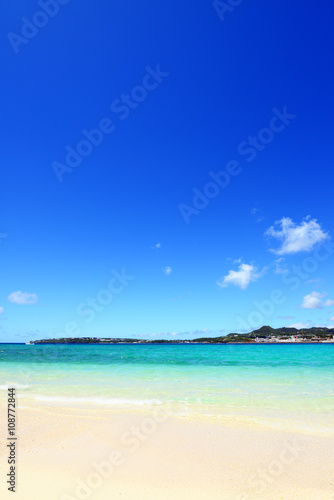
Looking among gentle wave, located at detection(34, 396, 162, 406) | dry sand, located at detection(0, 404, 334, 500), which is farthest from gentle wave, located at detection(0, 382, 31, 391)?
dry sand, located at detection(0, 404, 334, 500)

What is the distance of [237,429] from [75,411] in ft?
18.3

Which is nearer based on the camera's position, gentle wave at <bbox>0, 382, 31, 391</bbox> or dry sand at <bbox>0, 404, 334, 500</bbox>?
dry sand at <bbox>0, 404, 334, 500</bbox>

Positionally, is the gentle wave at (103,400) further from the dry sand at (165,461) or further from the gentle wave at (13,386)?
the gentle wave at (13,386)

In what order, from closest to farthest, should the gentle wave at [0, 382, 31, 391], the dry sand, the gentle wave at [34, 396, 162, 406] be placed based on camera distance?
1. the dry sand
2. the gentle wave at [34, 396, 162, 406]
3. the gentle wave at [0, 382, 31, 391]

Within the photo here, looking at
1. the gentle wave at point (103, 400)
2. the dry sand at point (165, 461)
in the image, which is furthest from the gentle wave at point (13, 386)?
the dry sand at point (165, 461)

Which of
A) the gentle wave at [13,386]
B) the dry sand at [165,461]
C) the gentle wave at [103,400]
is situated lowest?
the gentle wave at [13,386]

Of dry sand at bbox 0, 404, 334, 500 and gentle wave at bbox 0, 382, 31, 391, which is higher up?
dry sand at bbox 0, 404, 334, 500

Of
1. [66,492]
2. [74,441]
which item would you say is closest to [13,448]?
[74,441]

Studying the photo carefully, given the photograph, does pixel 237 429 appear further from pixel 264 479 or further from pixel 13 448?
pixel 13 448

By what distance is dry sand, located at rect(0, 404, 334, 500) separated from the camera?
4996 millimetres

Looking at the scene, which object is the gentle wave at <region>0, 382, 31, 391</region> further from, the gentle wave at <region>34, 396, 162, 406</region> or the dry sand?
the dry sand

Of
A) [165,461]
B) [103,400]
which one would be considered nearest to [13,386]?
[103,400]

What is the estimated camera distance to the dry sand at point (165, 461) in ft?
16.4

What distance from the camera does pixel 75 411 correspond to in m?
10.3
